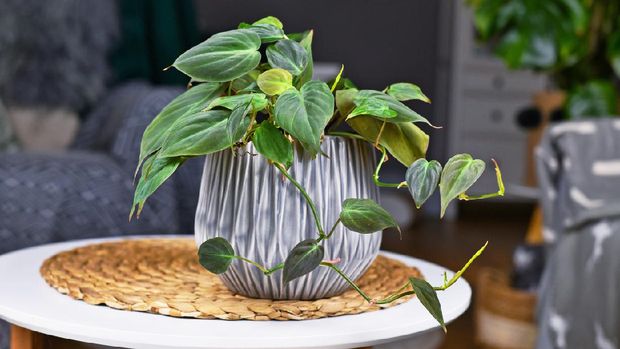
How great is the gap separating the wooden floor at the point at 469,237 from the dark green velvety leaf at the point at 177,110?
1.50m

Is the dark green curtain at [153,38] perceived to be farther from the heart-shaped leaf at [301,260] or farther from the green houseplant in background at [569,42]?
the heart-shaped leaf at [301,260]

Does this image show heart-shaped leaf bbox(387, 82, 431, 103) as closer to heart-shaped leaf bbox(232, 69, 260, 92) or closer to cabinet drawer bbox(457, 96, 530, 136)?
heart-shaped leaf bbox(232, 69, 260, 92)

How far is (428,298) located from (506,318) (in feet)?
4.53

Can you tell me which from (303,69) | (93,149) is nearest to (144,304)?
(303,69)

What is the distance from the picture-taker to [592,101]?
2111 millimetres

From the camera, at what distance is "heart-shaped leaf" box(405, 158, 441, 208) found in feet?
2.11

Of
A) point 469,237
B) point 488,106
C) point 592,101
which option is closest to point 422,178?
point 592,101

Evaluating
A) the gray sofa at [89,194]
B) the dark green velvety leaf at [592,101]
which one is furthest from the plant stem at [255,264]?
the dark green velvety leaf at [592,101]

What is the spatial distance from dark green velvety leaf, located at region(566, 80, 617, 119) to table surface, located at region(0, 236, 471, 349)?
1.49 m

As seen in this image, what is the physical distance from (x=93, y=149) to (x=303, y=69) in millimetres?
1195

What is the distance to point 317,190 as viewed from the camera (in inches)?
27.3

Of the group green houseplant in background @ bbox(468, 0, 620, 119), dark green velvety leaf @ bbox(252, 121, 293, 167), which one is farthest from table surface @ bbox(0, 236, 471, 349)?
green houseplant in background @ bbox(468, 0, 620, 119)

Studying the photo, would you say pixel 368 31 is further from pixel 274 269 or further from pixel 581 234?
pixel 274 269

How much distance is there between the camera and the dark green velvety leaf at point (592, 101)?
2.10 meters
